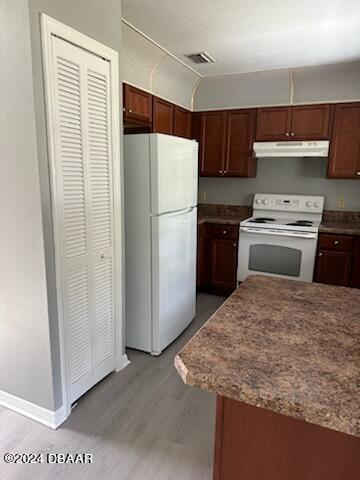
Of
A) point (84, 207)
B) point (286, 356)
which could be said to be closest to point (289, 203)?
point (84, 207)

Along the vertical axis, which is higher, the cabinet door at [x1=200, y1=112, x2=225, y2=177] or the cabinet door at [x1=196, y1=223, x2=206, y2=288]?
the cabinet door at [x1=200, y1=112, x2=225, y2=177]

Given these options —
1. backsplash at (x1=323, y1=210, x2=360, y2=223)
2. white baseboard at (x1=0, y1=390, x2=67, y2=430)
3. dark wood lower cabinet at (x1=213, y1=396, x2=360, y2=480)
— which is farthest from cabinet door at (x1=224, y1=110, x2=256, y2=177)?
dark wood lower cabinet at (x1=213, y1=396, x2=360, y2=480)

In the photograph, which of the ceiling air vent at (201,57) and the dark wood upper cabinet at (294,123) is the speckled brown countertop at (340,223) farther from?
the ceiling air vent at (201,57)

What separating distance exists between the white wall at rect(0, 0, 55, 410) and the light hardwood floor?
200 mm

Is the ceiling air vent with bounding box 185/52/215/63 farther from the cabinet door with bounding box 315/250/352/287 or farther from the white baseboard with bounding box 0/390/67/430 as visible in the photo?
the white baseboard with bounding box 0/390/67/430

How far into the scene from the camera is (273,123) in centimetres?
367

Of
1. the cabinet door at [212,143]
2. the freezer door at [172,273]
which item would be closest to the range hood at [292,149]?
the cabinet door at [212,143]

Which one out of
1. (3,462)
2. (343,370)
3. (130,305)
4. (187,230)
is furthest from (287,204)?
(3,462)

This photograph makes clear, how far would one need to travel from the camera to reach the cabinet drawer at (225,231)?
3.73 metres

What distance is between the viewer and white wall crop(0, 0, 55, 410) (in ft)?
5.29

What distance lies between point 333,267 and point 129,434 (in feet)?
8.03

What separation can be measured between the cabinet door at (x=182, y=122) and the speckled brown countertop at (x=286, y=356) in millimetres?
2710

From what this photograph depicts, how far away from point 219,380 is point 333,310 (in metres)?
0.69

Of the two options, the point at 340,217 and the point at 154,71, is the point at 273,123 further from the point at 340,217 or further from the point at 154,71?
the point at 154,71
